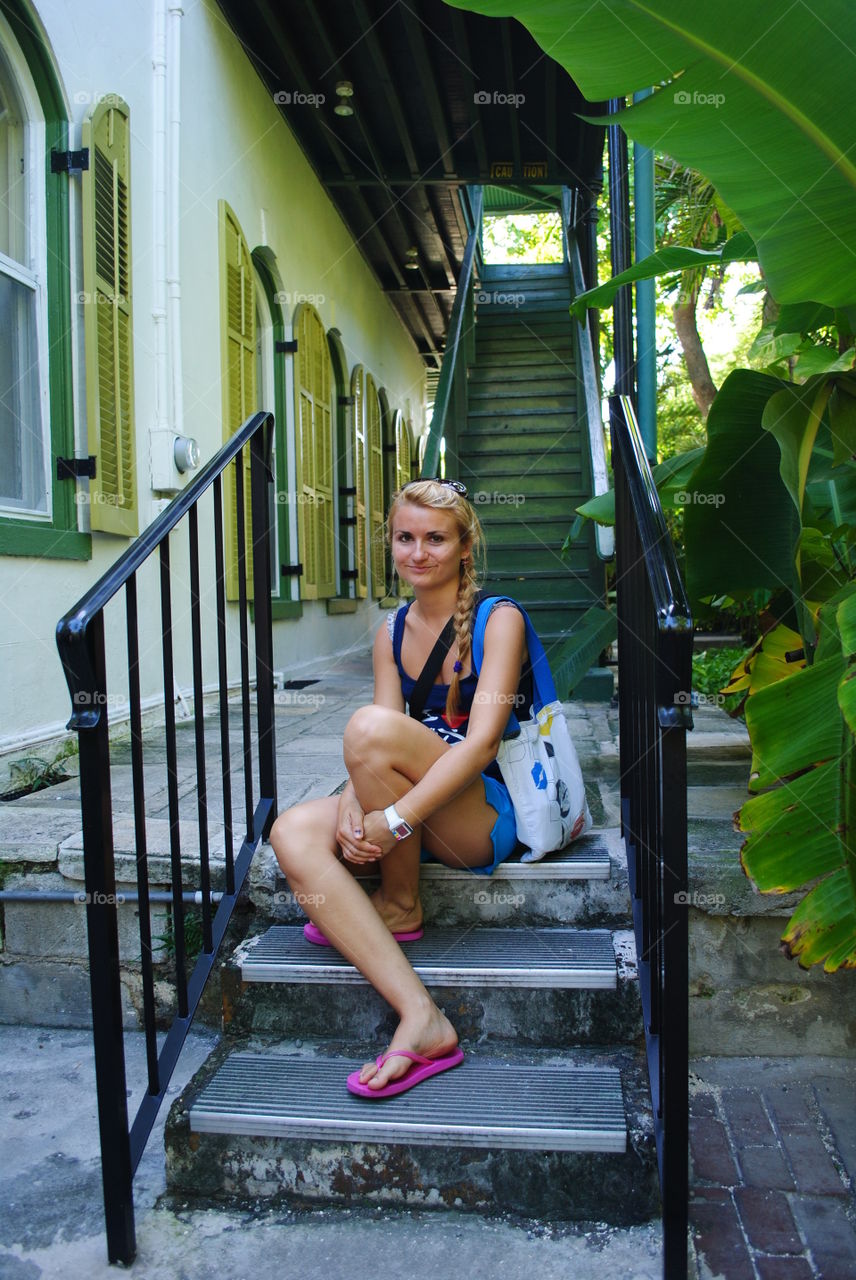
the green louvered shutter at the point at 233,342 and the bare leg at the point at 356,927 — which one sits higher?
the green louvered shutter at the point at 233,342

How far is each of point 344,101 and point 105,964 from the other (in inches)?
263

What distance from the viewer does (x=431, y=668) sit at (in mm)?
2314

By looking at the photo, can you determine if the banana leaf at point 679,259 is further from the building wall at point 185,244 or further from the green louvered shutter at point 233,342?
the green louvered shutter at point 233,342

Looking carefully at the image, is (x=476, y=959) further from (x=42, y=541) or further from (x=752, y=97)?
(x=42, y=541)

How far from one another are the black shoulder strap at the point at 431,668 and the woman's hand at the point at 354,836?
307 mm

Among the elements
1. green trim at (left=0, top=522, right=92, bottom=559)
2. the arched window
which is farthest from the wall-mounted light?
green trim at (left=0, top=522, right=92, bottom=559)

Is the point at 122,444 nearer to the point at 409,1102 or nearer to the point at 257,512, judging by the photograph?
the point at 257,512

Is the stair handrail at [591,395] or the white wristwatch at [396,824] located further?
the stair handrail at [591,395]

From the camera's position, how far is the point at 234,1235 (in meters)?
1.76

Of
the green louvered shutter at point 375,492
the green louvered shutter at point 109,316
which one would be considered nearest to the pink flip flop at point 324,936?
the green louvered shutter at point 109,316

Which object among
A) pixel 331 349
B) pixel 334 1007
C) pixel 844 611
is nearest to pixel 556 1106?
pixel 334 1007

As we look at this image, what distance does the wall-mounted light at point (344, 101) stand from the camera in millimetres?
6586

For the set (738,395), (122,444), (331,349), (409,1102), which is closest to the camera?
Answer: (409,1102)

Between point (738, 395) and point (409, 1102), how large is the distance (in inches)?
61.1
